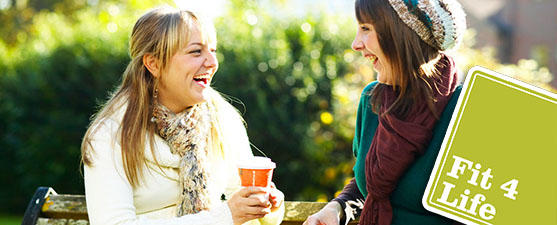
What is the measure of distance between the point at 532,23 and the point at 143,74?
27.6 meters

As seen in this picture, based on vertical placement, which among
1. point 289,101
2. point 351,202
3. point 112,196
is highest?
point 289,101

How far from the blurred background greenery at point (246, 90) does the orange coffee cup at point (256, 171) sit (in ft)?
12.7

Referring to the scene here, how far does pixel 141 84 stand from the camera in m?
2.70

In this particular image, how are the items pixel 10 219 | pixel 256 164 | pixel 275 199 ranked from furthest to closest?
pixel 10 219 → pixel 275 199 → pixel 256 164

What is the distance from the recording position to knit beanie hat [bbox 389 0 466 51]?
231 centimetres

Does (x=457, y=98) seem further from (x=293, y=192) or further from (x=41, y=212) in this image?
(x=293, y=192)

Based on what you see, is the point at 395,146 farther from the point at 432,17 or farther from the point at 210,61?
the point at 210,61

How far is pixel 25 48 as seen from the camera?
8.76m

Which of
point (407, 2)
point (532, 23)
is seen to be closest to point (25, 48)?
point (407, 2)

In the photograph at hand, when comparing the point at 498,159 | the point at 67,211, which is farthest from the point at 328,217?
Answer: the point at 67,211

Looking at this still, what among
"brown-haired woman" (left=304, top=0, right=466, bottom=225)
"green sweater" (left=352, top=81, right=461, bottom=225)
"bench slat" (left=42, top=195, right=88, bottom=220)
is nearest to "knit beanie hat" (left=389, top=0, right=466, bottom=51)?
"brown-haired woman" (left=304, top=0, right=466, bottom=225)

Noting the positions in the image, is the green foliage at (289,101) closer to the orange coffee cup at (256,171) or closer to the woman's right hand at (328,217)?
the woman's right hand at (328,217)

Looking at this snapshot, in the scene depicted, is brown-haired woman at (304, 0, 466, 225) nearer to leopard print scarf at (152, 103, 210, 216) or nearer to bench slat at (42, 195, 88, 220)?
leopard print scarf at (152, 103, 210, 216)

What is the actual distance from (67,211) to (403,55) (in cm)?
178
